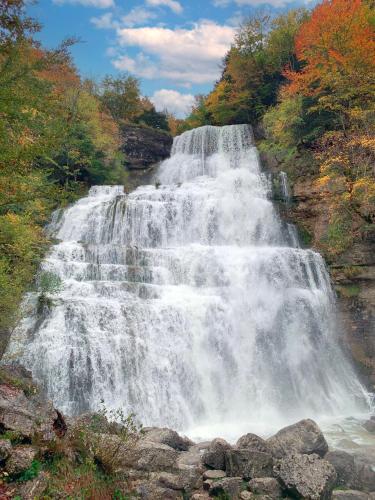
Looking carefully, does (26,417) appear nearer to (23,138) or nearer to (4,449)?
(4,449)

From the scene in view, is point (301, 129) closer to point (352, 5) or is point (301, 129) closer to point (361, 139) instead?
point (361, 139)

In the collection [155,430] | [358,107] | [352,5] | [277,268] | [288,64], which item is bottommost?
[155,430]

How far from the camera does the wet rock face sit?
32.2m

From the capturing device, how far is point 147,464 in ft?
25.6

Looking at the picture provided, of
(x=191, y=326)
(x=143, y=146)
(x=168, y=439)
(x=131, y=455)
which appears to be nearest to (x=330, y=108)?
(x=143, y=146)

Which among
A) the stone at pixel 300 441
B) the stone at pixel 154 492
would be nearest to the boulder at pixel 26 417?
the stone at pixel 154 492

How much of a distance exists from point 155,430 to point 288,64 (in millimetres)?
31053

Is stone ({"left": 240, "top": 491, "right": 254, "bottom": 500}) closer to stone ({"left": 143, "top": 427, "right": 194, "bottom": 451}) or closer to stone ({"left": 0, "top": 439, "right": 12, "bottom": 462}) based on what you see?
stone ({"left": 143, "top": 427, "right": 194, "bottom": 451})

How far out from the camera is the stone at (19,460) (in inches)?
227

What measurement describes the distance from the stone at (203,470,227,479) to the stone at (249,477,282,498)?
63 centimetres

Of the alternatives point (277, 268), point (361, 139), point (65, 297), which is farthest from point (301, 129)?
point (65, 297)

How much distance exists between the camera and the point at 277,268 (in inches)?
704

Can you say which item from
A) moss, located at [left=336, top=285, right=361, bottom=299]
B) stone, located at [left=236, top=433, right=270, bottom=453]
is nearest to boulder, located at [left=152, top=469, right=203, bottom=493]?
stone, located at [left=236, top=433, right=270, bottom=453]

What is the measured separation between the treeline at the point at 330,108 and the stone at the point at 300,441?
36.1ft
